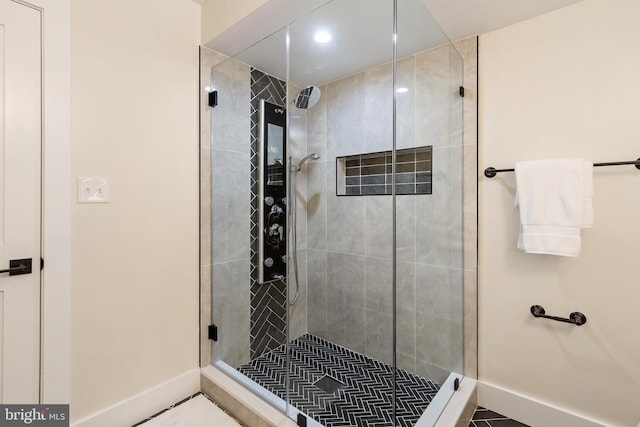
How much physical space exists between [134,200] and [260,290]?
867 millimetres

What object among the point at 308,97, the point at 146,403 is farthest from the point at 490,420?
the point at 308,97

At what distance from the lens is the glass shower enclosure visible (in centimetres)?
143

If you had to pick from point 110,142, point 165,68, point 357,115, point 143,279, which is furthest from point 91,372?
point 357,115

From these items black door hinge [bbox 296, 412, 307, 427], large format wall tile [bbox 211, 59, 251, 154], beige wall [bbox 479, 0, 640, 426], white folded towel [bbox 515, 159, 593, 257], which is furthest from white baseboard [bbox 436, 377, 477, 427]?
large format wall tile [bbox 211, 59, 251, 154]

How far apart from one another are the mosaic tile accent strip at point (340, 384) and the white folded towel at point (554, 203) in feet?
3.07

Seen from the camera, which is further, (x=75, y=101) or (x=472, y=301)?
(x=472, y=301)

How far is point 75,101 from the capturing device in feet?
4.71

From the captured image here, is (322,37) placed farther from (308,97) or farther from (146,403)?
(146,403)

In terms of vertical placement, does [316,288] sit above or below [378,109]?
below

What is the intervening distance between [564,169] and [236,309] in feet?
6.48

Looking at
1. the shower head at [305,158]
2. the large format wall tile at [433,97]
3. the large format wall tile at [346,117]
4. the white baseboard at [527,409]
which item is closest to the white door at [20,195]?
the shower head at [305,158]

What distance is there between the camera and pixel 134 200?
64.1 inches

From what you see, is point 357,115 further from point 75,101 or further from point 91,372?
point 91,372

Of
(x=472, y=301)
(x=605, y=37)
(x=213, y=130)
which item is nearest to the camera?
(x=605, y=37)
